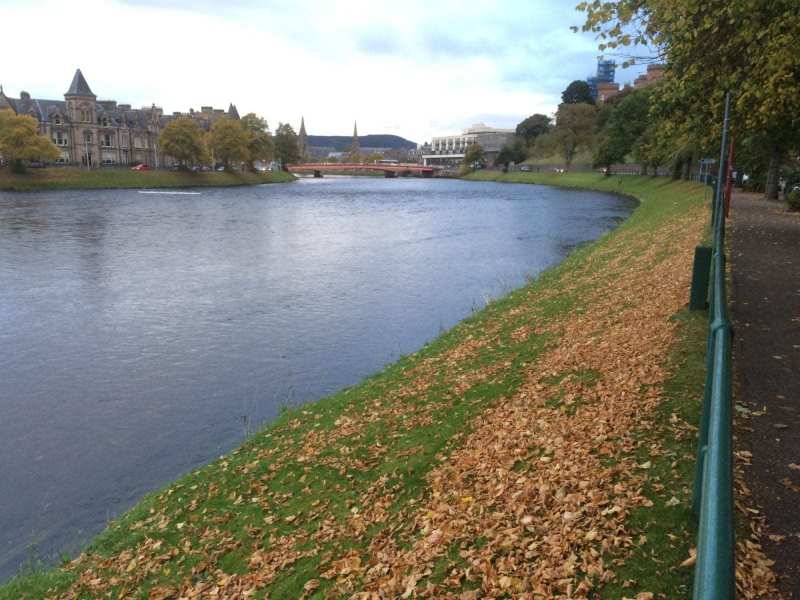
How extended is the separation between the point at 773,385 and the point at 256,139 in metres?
126

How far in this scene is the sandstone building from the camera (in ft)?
385

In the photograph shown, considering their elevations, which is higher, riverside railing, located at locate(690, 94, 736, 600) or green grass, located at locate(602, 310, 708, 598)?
riverside railing, located at locate(690, 94, 736, 600)

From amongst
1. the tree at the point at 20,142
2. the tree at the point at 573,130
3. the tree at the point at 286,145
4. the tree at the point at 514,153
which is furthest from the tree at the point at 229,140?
the tree at the point at 514,153


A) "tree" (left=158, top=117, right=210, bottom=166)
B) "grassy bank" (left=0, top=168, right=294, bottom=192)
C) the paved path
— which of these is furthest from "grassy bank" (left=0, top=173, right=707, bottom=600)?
"tree" (left=158, top=117, right=210, bottom=166)

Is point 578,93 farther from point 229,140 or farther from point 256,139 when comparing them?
point 229,140

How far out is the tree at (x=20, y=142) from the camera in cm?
8575

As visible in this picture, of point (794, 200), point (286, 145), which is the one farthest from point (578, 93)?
point (794, 200)

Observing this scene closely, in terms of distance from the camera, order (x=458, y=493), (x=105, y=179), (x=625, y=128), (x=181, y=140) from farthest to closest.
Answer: (x=181, y=140) < (x=105, y=179) < (x=625, y=128) < (x=458, y=493)

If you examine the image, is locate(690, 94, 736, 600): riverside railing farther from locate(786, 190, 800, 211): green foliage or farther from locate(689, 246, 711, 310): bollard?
locate(786, 190, 800, 211): green foliage

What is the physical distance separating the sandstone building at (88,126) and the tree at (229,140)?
2574 centimetres

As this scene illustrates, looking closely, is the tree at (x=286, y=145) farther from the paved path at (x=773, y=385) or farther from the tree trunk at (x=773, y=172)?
the paved path at (x=773, y=385)

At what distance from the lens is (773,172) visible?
3825 centimetres

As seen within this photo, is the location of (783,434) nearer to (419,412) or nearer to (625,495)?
(625,495)

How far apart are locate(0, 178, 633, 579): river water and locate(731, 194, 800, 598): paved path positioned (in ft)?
28.4
